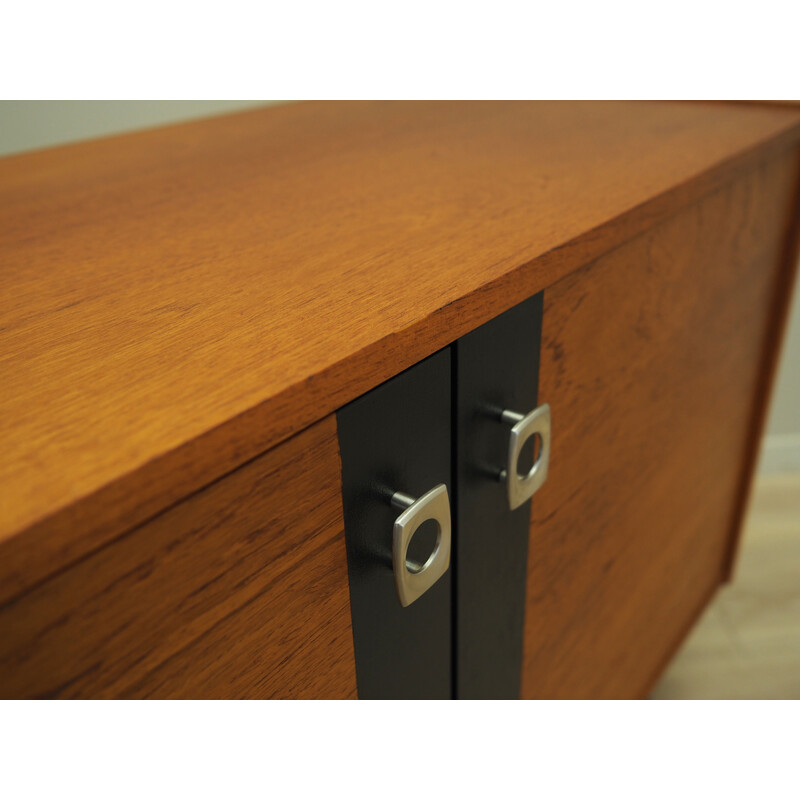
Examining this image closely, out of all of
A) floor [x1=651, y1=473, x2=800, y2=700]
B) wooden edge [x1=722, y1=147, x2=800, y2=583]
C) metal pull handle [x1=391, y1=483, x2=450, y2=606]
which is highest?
metal pull handle [x1=391, y1=483, x2=450, y2=606]

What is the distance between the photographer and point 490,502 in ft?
1.30

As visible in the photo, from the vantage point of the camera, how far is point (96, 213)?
0.46m

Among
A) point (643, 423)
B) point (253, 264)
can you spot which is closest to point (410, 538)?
point (253, 264)

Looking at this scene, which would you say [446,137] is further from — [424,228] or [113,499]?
[113,499]

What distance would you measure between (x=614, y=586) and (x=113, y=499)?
1.62ft

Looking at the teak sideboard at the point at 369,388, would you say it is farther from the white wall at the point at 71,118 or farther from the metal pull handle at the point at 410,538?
the white wall at the point at 71,118

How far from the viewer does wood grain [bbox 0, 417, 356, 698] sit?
8.4 inches

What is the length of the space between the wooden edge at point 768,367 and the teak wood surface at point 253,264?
143 millimetres

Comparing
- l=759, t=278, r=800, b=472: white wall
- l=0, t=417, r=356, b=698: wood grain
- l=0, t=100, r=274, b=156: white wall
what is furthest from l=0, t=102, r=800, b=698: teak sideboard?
l=759, t=278, r=800, b=472: white wall

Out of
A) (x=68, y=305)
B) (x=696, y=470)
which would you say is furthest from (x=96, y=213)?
(x=696, y=470)

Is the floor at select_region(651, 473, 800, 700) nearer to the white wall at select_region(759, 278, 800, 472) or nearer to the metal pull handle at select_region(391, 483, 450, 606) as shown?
the white wall at select_region(759, 278, 800, 472)

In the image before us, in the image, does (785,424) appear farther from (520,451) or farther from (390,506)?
(390,506)

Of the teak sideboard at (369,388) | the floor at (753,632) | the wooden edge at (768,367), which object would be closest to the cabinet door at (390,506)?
the teak sideboard at (369,388)

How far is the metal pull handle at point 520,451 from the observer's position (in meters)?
0.37
